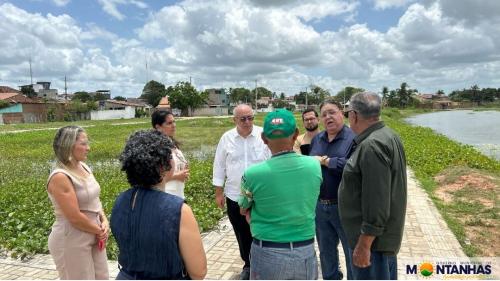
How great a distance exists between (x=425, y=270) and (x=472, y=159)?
35.3 feet

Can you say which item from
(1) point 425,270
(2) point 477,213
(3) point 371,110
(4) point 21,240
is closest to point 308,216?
(3) point 371,110

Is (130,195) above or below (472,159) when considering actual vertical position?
above

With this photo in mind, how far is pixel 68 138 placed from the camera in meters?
3.42

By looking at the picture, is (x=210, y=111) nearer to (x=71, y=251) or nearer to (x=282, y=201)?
(x=71, y=251)

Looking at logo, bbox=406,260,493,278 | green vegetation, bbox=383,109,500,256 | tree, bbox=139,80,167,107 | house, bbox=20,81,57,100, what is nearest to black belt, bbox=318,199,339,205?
logo, bbox=406,260,493,278

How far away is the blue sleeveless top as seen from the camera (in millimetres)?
2131

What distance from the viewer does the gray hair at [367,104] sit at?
292cm

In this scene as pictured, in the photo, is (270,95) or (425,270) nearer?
(425,270)

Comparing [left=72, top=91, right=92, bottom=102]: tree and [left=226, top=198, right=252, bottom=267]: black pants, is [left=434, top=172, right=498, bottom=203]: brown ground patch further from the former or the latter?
[left=72, top=91, right=92, bottom=102]: tree

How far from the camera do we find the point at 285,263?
2527mm

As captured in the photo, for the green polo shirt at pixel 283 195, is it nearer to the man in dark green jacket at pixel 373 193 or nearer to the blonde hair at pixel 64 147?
the man in dark green jacket at pixel 373 193

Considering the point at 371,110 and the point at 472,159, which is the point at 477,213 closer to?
the point at 371,110

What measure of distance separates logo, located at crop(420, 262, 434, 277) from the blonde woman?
11.5 feet

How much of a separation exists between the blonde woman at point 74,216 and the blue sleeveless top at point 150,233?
1.19 m
